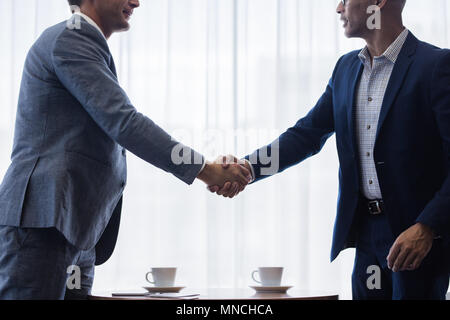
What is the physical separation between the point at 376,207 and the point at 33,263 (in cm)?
90

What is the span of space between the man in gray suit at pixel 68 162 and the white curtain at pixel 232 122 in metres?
1.20

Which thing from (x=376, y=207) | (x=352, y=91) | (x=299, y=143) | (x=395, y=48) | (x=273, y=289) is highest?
(x=395, y=48)

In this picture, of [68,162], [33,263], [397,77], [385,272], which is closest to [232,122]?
[397,77]

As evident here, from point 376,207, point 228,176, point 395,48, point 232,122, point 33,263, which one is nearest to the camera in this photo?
point 33,263

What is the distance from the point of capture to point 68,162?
1.44 metres

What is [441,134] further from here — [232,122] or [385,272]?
[232,122]

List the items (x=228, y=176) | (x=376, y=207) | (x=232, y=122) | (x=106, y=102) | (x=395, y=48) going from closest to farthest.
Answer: (x=106, y=102) < (x=376, y=207) < (x=395, y=48) < (x=228, y=176) < (x=232, y=122)

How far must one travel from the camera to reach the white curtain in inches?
113

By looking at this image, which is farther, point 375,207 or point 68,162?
point 375,207

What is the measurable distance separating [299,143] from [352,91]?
0.35m

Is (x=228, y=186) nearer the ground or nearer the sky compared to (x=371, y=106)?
nearer the ground

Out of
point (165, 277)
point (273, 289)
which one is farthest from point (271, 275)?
point (165, 277)

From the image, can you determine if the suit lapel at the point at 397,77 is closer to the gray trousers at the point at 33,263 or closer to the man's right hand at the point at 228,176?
the man's right hand at the point at 228,176
